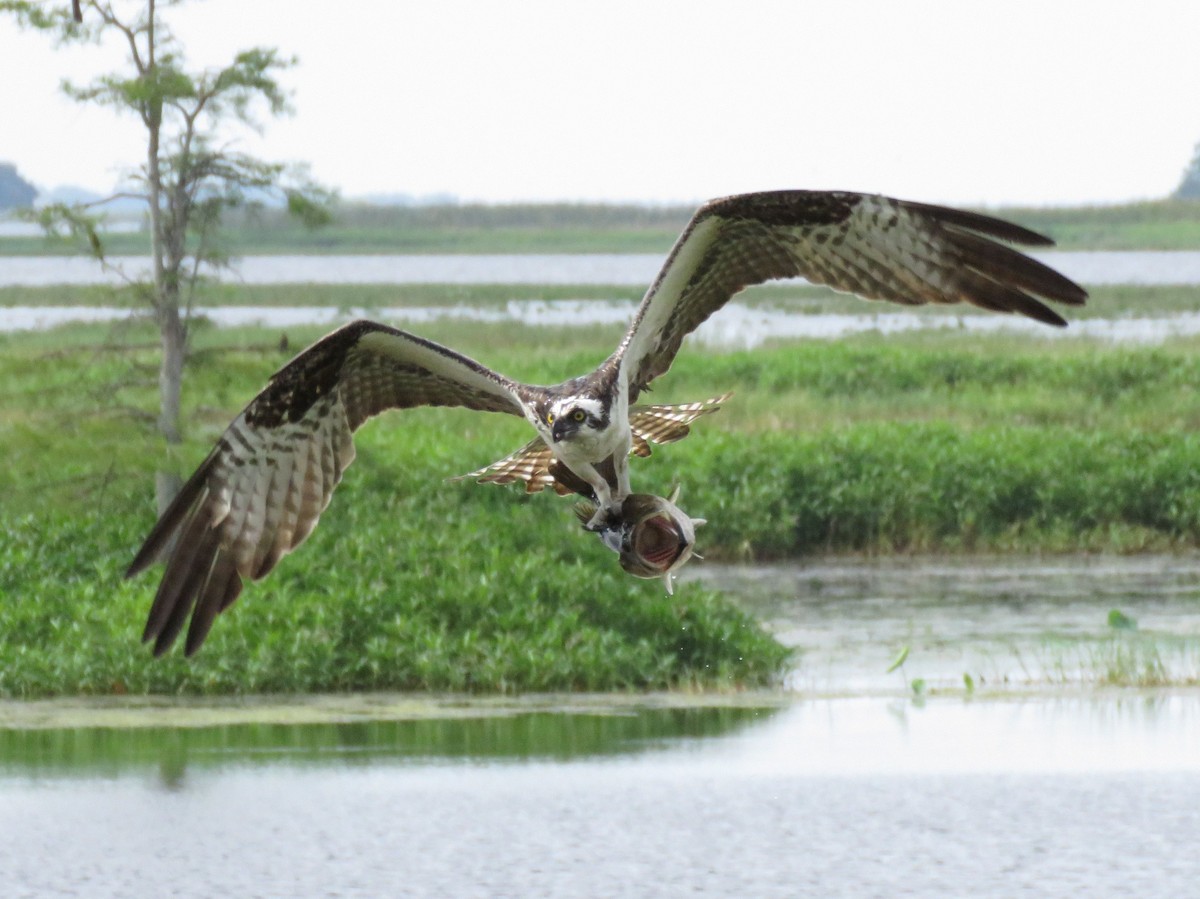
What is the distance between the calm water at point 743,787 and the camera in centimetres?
1703

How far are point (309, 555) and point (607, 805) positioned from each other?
4099mm

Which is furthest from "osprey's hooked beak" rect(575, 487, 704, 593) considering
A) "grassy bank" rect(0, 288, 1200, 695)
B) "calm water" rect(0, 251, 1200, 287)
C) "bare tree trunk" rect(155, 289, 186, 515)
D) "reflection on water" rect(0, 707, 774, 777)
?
"calm water" rect(0, 251, 1200, 287)

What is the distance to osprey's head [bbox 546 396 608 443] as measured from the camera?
6.36 metres

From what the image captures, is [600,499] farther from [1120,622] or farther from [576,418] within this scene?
[1120,622]

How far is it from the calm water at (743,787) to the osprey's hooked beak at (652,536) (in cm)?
967

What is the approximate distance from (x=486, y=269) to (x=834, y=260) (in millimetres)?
69658

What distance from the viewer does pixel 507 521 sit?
1784 cm

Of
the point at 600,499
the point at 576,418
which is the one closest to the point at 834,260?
the point at 600,499

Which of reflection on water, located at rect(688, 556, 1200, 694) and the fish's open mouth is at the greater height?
the fish's open mouth

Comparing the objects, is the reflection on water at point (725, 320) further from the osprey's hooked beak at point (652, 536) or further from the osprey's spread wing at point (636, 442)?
the osprey's hooked beak at point (652, 536)

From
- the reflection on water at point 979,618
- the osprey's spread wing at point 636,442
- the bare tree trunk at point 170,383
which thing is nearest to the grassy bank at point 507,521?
the bare tree trunk at point 170,383

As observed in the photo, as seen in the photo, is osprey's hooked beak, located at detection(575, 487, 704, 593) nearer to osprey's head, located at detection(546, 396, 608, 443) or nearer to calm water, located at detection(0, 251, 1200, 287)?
osprey's head, located at detection(546, 396, 608, 443)

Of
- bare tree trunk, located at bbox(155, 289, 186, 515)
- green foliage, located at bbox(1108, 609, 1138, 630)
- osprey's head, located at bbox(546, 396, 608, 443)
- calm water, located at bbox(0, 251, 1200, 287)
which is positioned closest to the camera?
osprey's head, located at bbox(546, 396, 608, 443)

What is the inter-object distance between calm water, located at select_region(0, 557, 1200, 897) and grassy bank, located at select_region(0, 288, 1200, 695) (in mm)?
568
